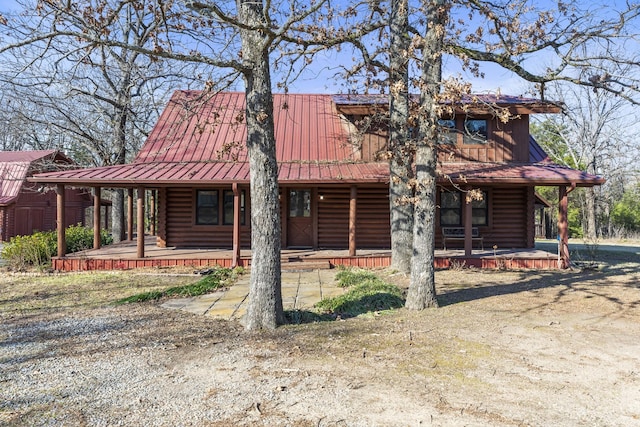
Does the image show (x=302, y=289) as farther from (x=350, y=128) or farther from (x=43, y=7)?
(x=350, y=128)

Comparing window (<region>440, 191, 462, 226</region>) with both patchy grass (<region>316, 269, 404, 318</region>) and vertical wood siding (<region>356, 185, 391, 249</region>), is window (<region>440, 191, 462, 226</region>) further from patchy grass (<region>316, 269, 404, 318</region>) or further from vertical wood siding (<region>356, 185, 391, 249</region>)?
patchy grass (<region>316, 269, 404, 318</region>)

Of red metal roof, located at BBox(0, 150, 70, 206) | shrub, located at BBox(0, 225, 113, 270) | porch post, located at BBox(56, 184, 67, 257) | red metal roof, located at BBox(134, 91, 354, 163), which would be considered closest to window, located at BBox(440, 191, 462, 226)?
Result: red metal roof, located at BBox(134, 91, 354, 163)

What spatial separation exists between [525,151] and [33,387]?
48.5 feet

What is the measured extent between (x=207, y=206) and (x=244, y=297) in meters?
7.15

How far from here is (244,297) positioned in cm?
825

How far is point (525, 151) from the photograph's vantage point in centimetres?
1459

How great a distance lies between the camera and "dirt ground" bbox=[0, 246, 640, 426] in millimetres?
3477

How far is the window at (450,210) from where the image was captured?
14711mm

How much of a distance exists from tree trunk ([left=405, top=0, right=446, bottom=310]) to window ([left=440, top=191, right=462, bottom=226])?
8.20 meters

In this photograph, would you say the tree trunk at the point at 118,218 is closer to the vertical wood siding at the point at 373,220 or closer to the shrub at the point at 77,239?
the shrub at the point at 77,239

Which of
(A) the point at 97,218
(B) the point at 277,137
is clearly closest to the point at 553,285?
(B) the point at 277,137

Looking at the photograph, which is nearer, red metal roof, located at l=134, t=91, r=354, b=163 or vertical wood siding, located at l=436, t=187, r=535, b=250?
red metal roof, located at l=134, t=91, r=354, b=163

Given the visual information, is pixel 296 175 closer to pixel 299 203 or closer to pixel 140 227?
pixel 299 203

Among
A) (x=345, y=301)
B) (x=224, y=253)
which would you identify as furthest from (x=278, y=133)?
(x=345, y=301)
